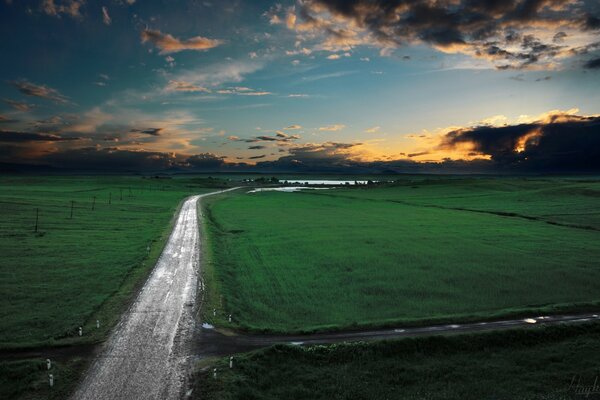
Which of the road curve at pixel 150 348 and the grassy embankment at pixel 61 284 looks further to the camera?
the grassy embankment at pixel 61 284

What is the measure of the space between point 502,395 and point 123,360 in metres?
19.6

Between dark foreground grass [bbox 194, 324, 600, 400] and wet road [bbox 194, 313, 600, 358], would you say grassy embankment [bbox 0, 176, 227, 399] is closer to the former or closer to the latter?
wet road [bbox 194, 313, 600, 358]

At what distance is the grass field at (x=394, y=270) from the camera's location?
29.4 meters

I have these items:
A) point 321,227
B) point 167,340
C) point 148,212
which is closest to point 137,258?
point 167,340

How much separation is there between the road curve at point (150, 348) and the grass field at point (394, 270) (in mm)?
2721

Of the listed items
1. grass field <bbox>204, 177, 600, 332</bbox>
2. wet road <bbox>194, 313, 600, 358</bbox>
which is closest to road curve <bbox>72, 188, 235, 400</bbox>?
wet road <bbox>194, 313, 600, 358</bbox>

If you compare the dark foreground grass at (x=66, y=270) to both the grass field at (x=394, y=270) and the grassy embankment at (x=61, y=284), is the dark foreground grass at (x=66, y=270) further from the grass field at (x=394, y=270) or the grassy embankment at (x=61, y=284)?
the grass field at (x=394, y=270)

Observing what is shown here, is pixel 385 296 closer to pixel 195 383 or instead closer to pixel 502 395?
pixel 502 395

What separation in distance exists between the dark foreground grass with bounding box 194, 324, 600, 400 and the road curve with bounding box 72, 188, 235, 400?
201cm

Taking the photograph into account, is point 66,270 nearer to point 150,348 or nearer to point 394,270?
point 150,348

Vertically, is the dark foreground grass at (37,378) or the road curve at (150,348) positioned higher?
the road curve at (150,348)

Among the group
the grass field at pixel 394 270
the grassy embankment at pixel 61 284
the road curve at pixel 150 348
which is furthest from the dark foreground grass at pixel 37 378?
the grass field at pixel 394 270

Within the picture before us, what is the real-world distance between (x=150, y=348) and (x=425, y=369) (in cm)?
1580
